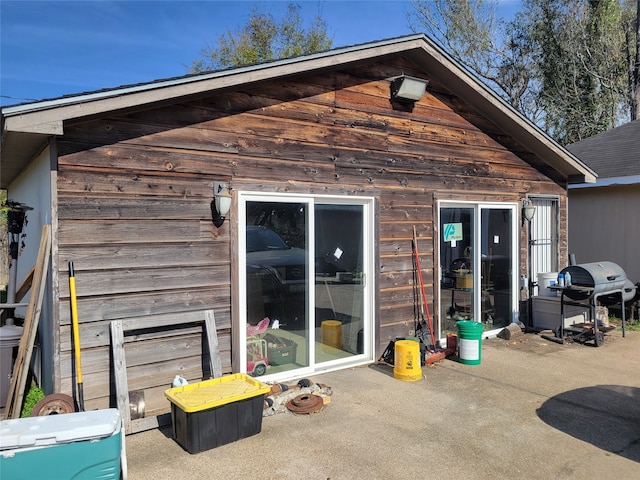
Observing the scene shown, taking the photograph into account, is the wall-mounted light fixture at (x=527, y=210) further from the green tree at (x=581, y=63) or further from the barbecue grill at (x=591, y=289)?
the green tree at (x=581, y=63)

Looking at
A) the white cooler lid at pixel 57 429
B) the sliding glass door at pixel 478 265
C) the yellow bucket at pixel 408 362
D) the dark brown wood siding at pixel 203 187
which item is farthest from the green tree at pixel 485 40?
the white cooler lid at pixel 57 429

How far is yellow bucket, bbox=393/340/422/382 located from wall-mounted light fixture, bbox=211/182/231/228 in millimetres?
2229

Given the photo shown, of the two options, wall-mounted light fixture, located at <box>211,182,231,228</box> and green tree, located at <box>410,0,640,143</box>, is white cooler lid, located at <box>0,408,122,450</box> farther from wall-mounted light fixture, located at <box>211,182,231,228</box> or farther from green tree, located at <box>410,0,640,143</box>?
green tree, located at <box>410,0,640,143</box>

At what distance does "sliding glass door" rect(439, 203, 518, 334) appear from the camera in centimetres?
639

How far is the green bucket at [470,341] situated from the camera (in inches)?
212

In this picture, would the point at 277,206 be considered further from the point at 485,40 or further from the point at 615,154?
the point at 485,40

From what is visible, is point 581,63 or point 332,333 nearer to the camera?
point 332,333

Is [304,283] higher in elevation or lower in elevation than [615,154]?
lower

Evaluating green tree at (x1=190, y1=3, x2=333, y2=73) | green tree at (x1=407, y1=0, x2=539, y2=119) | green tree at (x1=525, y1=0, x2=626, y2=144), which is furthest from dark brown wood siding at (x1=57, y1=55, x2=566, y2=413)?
green tree at (x1=525, y1=0, x2=626, y2=144)

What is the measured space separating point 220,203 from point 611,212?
25.5ft

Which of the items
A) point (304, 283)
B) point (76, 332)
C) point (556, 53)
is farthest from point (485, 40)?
point (76, 332)

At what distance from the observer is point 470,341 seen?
5.43m

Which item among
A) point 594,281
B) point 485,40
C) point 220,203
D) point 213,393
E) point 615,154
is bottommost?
point 213,393

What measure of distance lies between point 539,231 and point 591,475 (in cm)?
504
